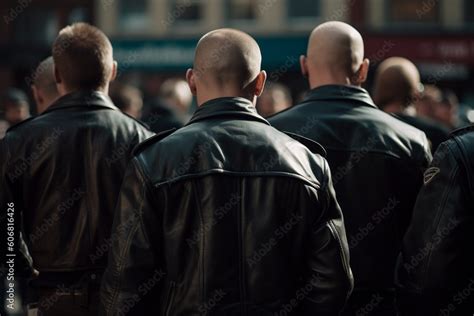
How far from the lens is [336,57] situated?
4887mm

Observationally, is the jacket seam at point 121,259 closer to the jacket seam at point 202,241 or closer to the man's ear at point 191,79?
the jacket seam at point 202,241

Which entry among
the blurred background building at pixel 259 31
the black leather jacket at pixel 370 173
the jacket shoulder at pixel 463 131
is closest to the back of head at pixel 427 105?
the black leather jacket at pixel 370 173

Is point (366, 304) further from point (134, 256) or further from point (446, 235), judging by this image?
point (134, 256)

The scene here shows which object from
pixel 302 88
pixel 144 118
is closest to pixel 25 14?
pixel 302 88

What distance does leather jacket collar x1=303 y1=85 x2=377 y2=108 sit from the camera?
15.5ft

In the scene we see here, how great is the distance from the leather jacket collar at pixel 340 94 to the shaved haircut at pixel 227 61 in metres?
1.07

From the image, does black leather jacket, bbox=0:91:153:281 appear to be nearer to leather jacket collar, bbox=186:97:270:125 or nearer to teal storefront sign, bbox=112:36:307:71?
leather jacket collar, bbox=186:97:270:125

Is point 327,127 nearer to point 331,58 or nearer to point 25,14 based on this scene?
point 331,58

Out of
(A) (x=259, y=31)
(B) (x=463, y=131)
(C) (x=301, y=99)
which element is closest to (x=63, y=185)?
(C) (x=301, y=99)

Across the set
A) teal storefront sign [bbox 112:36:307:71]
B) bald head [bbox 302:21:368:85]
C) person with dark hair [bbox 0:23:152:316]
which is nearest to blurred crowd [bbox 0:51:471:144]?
bald head [bbox 302:21:368:85]

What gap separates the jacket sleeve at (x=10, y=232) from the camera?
14.9 ft

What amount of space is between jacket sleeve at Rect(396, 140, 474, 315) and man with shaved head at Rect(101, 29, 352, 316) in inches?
11.3

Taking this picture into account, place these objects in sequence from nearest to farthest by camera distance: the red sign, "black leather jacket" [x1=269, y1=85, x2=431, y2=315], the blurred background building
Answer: "black leather jacket" [x1=269, y1=85, x2=431, y2=315], the red sign, the blurred background building

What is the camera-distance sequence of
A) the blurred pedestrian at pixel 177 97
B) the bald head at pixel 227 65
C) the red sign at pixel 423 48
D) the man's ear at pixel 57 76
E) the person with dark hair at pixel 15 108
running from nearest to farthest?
the bald head at pixel 227 65 → the man's ear at pixel 57 76 → the blurred pedestrian at pixel 177 97 → the person with dark hair at pixel 15 108 → the red sign at pixel 423 48
